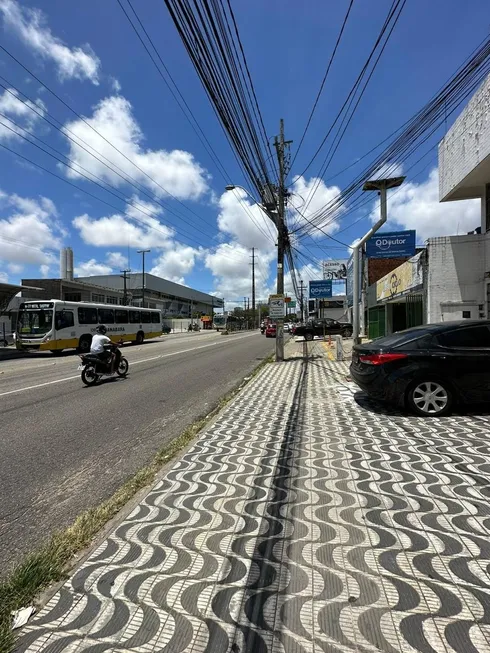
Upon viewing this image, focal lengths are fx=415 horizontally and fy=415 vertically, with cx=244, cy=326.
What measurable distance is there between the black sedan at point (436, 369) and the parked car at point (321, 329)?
2466cm

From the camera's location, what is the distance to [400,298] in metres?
17.8

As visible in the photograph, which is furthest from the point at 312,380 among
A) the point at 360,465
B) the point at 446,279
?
the point at 360,465

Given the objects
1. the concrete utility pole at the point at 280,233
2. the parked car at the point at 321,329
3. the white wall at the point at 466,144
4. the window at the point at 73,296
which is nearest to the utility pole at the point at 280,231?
the concrete utility pole at the point at 280,233

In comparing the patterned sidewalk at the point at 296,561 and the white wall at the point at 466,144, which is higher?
the white wall at the point at 466,144

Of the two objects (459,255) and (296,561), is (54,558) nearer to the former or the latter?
(296,561)

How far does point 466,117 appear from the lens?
10.1 metres

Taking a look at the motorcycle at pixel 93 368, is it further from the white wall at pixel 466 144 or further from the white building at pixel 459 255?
the white wall at pixel 466 144

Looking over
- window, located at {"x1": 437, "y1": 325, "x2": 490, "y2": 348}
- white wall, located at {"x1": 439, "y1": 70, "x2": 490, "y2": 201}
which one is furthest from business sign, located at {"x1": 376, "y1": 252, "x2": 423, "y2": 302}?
window, located at {"x1": 437, "y1": 325, "x2": 490, "y2": 348}

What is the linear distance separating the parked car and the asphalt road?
756 inches

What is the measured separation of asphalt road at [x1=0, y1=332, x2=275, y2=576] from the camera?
3.71 meters

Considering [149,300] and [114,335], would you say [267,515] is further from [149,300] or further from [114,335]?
[149,300]

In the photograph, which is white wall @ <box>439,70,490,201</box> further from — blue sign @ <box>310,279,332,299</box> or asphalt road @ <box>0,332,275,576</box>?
blue sign @ <box>310,279,332,299</box>

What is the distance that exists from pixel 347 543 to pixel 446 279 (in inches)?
404

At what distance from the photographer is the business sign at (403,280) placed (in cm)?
1317
